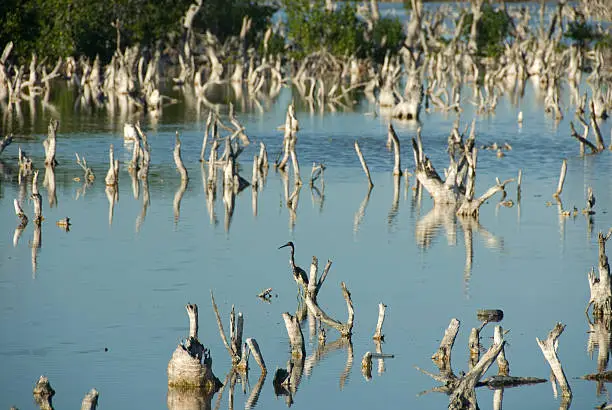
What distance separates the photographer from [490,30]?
243 ft

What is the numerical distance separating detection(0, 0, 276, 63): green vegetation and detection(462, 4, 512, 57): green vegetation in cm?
1198

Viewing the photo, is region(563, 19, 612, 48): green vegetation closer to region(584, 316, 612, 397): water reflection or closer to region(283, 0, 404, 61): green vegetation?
region(283, 0, 404, 61): green vegetation

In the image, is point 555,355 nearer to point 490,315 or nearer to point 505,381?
point 505,381

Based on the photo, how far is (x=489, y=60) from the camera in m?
75.0

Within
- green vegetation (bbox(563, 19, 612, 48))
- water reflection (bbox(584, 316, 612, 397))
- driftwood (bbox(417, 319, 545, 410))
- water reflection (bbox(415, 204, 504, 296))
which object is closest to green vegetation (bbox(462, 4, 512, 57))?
green vegetation (bbox(563, 19, 612, 48))

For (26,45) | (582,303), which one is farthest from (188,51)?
(582,303)

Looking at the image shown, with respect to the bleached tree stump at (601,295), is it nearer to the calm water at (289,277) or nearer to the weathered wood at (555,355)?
the calm water at (289,277)

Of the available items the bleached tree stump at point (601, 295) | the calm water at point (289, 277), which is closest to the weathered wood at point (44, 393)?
the calm water at point (289, 277)

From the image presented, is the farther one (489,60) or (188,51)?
(489,60)

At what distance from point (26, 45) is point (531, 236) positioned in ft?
112

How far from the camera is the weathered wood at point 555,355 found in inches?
530

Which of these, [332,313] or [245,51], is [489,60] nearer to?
[245,51]

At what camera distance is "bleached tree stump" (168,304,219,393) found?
14.3 meters

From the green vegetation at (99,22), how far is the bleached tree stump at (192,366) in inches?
1585
